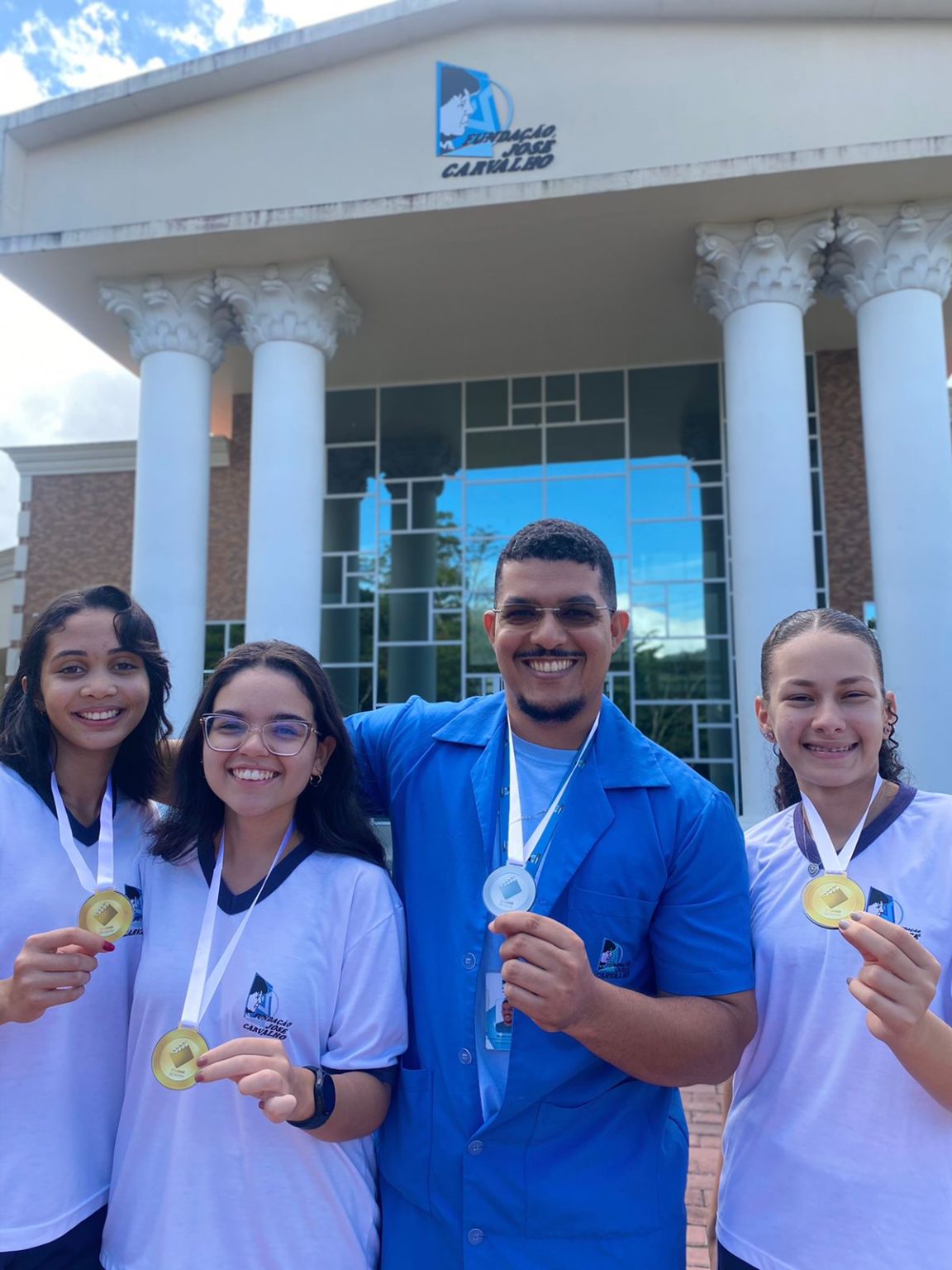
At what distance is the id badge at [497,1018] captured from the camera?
2010mm

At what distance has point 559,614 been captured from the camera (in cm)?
217

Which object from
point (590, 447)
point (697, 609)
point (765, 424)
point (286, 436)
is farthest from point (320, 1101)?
point (590, 447)

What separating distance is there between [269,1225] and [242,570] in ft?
38.9

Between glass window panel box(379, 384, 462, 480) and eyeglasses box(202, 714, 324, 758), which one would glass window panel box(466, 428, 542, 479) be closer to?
glass window panel box(379, 384, 462, 480)

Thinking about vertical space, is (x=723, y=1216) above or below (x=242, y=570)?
below

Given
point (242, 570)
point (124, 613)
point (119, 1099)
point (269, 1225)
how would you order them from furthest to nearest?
1. point (242, 570)
2. point (124, 613)
3. point (119, 1099)
4. point (269, 1225)

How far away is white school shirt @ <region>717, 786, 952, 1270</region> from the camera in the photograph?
73.2 inches

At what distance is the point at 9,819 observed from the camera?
2.16 meters

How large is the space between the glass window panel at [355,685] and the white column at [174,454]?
114 inches

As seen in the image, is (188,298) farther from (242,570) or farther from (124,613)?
(124,613)

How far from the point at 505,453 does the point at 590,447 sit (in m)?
1.17

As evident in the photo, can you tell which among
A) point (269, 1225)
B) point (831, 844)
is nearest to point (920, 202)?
point (831, 844)

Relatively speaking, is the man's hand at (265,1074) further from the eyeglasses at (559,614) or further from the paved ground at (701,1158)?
the paved ground at (701,1158)

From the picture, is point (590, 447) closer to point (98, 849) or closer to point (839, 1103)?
point (98, 849)
